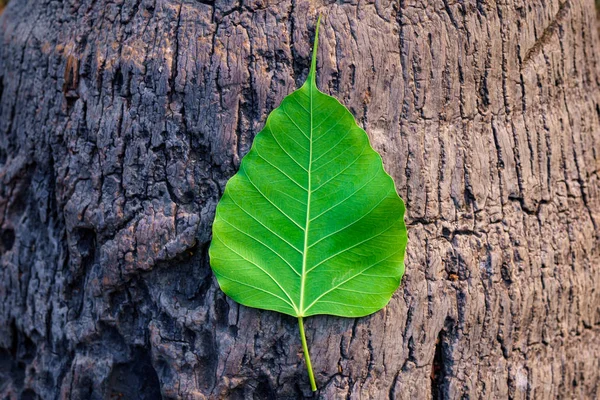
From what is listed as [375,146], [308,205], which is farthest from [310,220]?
[375,146]

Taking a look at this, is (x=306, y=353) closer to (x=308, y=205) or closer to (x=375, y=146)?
(x=308, y=205)

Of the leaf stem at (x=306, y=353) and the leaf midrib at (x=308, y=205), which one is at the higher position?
the leaf midrib at (x=308, y=205)

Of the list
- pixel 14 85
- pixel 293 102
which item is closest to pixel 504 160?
pixel 293 102

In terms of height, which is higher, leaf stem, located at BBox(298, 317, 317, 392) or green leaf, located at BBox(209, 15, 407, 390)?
green leaf, located at BBox(209, 15, 407, 390)

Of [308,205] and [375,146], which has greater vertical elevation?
[375,146]

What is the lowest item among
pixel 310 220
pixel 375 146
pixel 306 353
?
pixel 306 353
